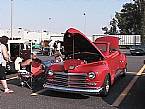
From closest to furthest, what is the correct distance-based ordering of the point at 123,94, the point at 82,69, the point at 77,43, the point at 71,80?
1. the point at 71,80
2. the point at 82,69
3. the point at 123,94
4. the point at 77,43

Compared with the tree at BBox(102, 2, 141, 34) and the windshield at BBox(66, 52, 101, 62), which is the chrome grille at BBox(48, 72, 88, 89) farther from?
the tree at BBox(102, 2, 141, 34)

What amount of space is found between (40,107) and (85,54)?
311 centimetres

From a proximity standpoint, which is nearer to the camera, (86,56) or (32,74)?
(86,56)

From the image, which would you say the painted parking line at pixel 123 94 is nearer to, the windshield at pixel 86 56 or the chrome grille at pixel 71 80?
the chrome grille at pixel 71 80

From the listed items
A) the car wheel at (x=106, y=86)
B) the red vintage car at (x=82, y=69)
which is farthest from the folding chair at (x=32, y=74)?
the car wheel at (x=106, y=86)

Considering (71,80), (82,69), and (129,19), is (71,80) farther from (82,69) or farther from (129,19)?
(129,19)

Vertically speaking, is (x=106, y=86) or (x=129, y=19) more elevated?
(x=129, y=19)

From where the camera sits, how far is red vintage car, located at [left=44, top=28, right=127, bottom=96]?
353 inches

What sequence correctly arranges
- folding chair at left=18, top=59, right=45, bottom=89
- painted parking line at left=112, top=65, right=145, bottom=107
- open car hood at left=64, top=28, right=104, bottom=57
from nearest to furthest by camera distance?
painted parking line at left=112, top=65, right=145, bottom=107
open car hood at left=64, top=28, right=104, bottom=57
folding chair at left=18, top=59, right=45, bottom=89

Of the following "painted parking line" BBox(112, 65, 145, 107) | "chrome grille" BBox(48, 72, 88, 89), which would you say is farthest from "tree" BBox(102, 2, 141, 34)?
"chrome grille" BBox(48, 72, 88, 89)

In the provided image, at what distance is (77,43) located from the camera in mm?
10523

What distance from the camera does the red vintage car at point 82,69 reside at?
8977 millimetres

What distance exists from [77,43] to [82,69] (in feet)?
5.01

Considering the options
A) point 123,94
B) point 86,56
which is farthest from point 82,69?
point 123,94
